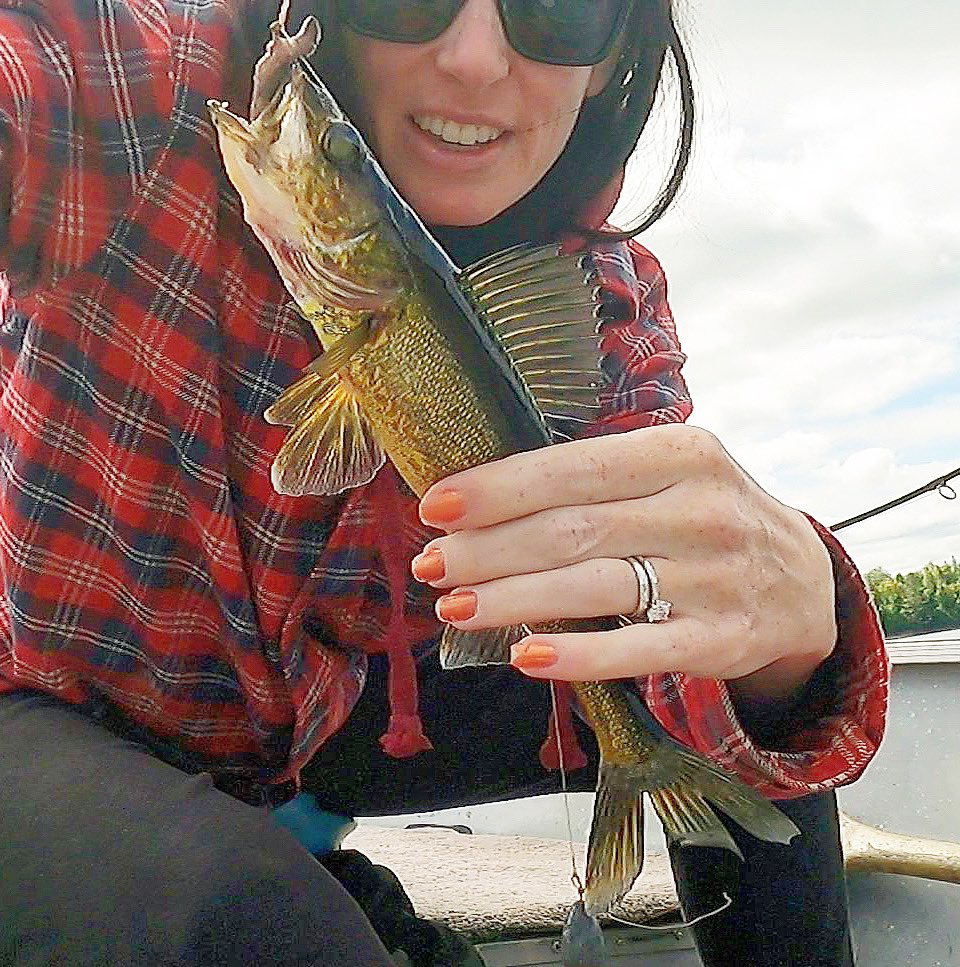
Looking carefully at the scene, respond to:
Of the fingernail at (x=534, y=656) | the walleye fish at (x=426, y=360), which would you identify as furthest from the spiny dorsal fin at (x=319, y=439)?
the fingernail at (x=534, y=656)

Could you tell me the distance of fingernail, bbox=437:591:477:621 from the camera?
2.67 ft

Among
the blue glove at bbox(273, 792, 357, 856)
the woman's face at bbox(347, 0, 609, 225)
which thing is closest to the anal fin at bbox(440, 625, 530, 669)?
the woman's face at bbox(347, 0, 609, 225)

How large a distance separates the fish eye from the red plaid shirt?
0.28 metres

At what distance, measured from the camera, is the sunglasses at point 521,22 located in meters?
1.04

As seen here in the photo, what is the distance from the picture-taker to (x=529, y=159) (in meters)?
1.21

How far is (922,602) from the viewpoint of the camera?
155 inches

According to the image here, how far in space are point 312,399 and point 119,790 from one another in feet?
1.28

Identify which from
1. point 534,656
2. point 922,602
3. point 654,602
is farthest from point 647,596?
point 922,602

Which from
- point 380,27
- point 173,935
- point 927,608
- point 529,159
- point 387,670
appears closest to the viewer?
point 173,935

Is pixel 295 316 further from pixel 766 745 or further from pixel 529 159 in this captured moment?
pixel 766 745

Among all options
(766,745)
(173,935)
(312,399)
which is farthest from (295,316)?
(766,745)

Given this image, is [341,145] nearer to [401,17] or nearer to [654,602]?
[401,17]

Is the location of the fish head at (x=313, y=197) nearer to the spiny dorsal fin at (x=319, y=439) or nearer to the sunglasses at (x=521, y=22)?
the spiny dorsal fin at (x=319, y=439)

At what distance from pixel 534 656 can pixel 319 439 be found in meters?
0.25
